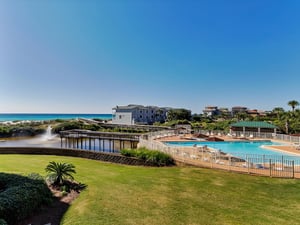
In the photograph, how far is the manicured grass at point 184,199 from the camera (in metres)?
5.76

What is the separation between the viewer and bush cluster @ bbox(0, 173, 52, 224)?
4.96 m

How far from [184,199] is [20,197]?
535 cm

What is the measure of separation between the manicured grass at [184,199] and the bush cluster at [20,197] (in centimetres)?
107

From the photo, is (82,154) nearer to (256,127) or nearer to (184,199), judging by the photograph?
(184,199)

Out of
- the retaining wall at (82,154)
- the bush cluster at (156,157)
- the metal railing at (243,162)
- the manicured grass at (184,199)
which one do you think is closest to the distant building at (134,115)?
the retaining wall at (82,154)

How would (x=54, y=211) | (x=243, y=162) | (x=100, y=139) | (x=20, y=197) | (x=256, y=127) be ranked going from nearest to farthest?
(x=20, y=197) < (x=54, y=211) < (x=243, y=162) < (x=256, y=127) < (x=100, y=139)

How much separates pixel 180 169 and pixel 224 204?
519cm

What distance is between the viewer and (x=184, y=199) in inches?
284

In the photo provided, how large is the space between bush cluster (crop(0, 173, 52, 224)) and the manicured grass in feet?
3.50

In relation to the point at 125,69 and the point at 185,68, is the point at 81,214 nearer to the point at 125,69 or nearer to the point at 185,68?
the point at 125,69

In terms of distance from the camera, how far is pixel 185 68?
A: 3488cm

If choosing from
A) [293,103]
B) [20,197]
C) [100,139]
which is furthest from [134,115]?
[20,197]

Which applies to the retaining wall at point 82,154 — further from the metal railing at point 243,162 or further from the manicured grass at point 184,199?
the manicured grass at point 184,199

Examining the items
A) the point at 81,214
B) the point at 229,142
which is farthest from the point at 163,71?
the point at 81,214
